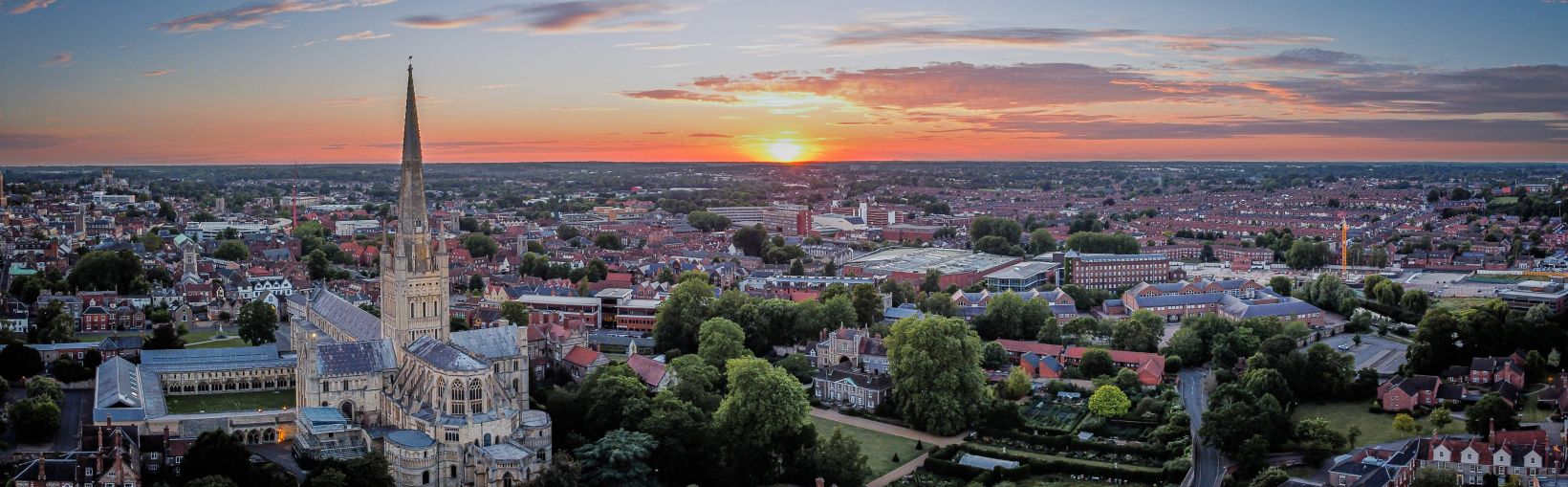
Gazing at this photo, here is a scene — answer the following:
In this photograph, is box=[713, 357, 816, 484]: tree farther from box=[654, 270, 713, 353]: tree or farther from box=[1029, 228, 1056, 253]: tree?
box=[1029, 228, 1056, 253]: tree

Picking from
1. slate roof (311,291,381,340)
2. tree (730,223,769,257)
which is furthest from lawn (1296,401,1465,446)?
tree (730,223,769,257)

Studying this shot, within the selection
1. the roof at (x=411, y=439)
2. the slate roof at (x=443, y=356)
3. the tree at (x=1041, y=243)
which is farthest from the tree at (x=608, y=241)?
the roof at (x=411, y=439)

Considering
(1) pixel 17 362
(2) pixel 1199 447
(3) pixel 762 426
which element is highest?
(1) pixel 17 362

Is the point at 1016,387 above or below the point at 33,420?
below

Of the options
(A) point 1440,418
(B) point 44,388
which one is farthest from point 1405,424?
(B) point 44,388

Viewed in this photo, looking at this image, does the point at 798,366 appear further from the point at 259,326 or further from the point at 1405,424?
the point at 259,326

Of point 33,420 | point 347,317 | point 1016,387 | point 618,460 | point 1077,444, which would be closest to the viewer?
point 618,460
